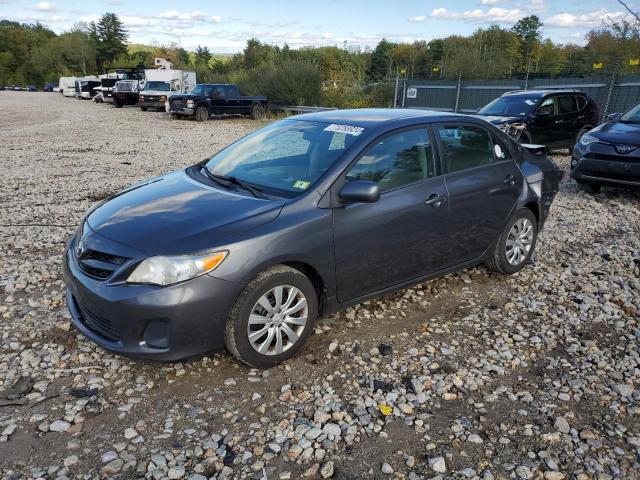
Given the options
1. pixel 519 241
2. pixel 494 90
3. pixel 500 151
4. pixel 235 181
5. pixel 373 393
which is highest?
pixel 494 90

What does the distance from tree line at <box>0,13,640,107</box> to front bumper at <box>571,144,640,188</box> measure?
9.15 m

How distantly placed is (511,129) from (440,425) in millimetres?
9374

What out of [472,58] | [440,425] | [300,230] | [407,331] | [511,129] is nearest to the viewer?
[440,425]

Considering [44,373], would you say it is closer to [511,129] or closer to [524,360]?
[524,360]

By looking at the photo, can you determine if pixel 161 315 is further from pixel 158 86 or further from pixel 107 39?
pixel 107 39

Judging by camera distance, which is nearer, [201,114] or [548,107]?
[548,107]

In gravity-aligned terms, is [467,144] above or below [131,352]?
above

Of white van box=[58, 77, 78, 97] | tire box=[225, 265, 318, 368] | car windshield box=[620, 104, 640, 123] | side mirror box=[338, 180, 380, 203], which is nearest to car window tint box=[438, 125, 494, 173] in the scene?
side mirror box=[338, 180, 380, 203]

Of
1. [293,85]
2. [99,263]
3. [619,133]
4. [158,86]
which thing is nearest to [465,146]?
[99,263]

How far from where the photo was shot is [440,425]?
119 inches

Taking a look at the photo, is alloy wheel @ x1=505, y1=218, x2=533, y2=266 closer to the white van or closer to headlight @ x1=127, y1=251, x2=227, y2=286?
headlight @ x1=127, y1=251, x2=227, y2=286

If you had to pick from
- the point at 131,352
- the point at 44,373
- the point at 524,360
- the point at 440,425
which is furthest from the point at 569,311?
the point at 44,373

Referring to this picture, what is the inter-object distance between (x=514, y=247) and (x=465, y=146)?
1.26m

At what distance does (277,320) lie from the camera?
11.3ft
